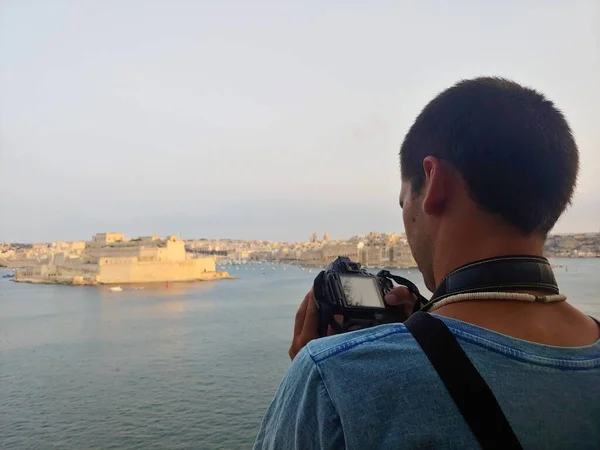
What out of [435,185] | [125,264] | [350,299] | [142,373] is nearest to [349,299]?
[350,299]

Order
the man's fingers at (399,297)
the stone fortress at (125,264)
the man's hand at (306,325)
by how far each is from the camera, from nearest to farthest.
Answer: the man's hand at (306,325) < the man's fingers at (399,297) < the stone fortress at (125,264)

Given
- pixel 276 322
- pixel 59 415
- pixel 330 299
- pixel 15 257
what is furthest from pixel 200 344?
pixel 15 257

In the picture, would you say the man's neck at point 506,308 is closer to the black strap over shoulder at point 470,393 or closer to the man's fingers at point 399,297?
the black strap over shoulder at point 470,393

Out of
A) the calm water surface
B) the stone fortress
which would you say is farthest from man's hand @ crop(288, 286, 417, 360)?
the stone fortress

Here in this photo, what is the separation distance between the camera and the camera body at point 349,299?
776mm

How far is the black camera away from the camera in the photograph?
2.55 feet

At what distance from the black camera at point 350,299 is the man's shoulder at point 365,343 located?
208 millimetres

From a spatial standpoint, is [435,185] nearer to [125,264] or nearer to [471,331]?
[471,331]

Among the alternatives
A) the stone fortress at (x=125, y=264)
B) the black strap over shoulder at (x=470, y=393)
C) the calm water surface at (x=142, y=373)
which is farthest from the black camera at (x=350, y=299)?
the stone fortress at (x=125, y=264)

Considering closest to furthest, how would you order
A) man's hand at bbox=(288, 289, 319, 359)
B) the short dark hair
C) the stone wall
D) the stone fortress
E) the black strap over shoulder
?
the black strap over shoulder, the short dark hair, man's hand at bbox=(288, 289, 319, 359), the stone wall, the stone fortress

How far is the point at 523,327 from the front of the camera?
1.91 ft

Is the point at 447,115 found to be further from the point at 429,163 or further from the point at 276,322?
the point at 276,322

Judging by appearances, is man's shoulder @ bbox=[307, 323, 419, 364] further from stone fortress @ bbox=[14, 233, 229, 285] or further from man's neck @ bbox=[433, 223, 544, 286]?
stone fortress @ bbox=[14, 233, 229, 285]

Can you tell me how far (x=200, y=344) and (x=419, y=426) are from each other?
1756cm
